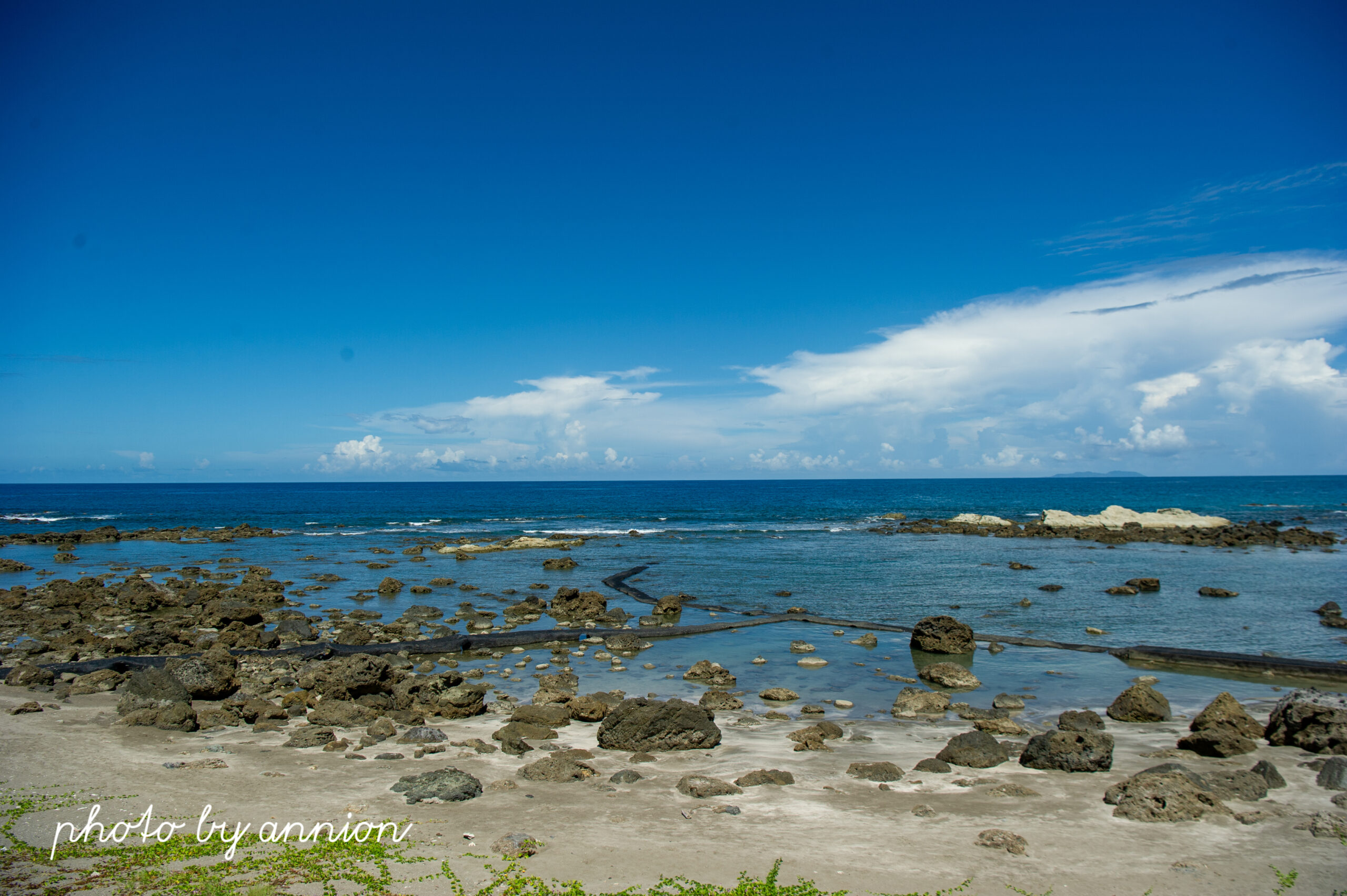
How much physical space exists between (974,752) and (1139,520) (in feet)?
212

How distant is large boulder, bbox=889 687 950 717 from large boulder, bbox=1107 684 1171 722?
3221mm

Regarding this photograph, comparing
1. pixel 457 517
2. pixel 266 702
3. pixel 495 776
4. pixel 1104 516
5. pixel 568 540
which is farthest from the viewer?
pixel 457 517

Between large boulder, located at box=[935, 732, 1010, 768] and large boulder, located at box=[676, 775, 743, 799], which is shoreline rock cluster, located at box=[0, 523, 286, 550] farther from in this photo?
large boulder, located at box=[935, 732, 1010, 768]

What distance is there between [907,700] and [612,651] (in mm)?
9381

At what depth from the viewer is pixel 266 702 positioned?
14.3 m

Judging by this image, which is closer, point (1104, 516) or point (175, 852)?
point (175, 852)

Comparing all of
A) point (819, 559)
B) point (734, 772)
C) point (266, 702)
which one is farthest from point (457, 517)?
point (734, 772)

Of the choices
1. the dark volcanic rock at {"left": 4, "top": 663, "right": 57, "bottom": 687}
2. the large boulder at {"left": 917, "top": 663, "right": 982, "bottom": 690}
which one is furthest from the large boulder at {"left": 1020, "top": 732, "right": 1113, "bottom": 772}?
the dark volcanic rock at {"left": 4, "top": 663, "right": 57, "bottom": 687}

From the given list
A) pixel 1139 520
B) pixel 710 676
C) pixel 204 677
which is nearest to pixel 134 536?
pixel 204 677

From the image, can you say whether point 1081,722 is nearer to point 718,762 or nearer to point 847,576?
point 718,762

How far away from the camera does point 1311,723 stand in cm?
1242

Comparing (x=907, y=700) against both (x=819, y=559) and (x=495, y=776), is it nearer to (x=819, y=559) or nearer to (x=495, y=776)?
(x=495, y=776)

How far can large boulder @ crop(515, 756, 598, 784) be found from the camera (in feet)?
35.8

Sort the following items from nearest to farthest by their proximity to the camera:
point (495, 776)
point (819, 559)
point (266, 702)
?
1. point (495, 776)
2. point (266, 702)
3. point (819, 559)
